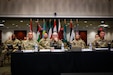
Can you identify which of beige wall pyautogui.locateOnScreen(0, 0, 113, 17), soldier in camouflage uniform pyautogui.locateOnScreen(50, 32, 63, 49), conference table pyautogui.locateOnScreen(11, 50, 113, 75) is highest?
beige wall pyautogui.locateOnScreen(0, 0, 113, 17)

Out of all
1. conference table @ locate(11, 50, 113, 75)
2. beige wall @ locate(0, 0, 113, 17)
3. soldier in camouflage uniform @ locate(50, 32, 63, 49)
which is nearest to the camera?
conference table @ locate(11, 50, 113, 75)

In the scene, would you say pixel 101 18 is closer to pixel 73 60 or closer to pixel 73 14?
pixel 73 14

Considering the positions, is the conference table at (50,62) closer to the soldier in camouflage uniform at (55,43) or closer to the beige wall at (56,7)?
the soldier in camouflage uniform at (55,43)

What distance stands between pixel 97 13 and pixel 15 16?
3611mm

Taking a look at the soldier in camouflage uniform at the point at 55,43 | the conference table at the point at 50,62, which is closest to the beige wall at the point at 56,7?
the soldier in camouflage uniform at the point at 55,43

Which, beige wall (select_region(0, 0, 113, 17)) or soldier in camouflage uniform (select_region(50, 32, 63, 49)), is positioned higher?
beige wall (select_region(0, 0, 113, 17))

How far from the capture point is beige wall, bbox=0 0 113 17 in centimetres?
799

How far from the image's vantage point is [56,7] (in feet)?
26.6

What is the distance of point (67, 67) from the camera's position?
500 cm

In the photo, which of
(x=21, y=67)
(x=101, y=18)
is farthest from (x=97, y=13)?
(x=21, y=67)

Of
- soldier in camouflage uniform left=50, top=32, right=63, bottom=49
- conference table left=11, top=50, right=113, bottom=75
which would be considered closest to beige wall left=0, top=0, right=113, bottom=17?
soldier in camouflage uniform left=50, top=32, right=63, bottom=49

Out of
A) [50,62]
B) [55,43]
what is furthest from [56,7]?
[50,62]

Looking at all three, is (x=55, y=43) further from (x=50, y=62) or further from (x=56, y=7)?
(x=56, y=7)

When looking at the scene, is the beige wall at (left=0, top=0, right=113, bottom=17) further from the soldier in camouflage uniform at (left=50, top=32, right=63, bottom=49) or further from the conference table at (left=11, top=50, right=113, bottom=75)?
the conference table at (left=11, top=50, right=113, bottom=75)
